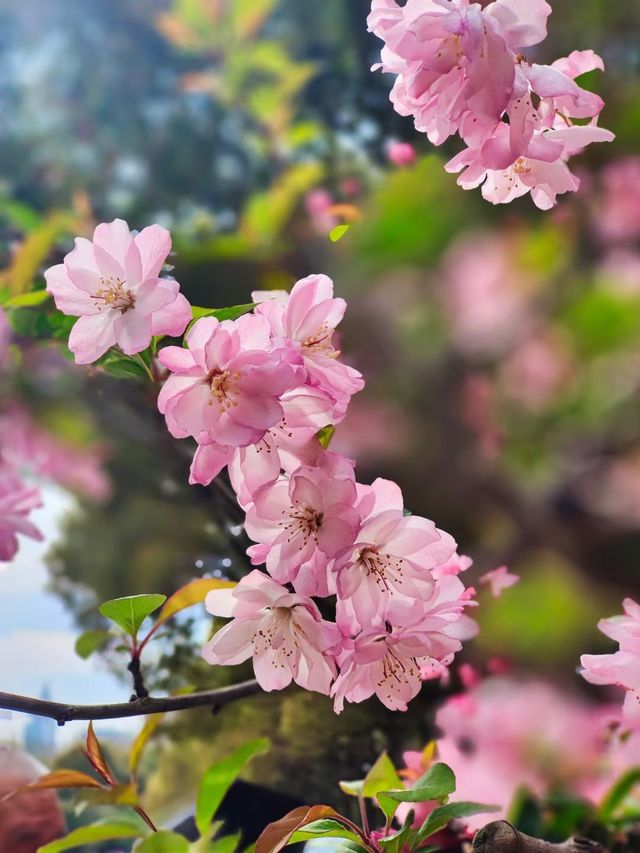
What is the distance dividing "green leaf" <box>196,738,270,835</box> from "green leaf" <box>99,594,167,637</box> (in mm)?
216

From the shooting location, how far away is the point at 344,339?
796mm

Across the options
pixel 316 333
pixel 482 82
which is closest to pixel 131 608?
pixel 316 333

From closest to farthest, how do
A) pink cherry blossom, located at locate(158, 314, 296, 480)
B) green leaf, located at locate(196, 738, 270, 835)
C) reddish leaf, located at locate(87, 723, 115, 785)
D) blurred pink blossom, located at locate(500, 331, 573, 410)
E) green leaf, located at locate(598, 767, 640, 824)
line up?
pink cherry blossom, located at locate(158, 314, 296, 480) < reddish leaf, located at locate(87, 723, 115, 785) < green leaf, located at locate(196, 738, 270, 835) < green leaf, located at locate(598, 767, 640, 824) < blurred pink blossom, located at locate(500, 331, 573, 410)

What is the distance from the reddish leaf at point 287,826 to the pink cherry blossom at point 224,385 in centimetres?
18

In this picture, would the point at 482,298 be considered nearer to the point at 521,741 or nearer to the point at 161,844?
the point at 521,741

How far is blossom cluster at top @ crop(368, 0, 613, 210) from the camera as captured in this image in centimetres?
30

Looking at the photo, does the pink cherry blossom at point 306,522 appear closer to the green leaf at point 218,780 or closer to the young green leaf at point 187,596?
the young green leaf at point 187,596

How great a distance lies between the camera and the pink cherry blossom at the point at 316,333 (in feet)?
1.00

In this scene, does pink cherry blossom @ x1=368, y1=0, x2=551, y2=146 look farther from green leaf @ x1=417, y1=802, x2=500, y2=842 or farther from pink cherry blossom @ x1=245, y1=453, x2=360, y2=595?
green leaf @ x1=417, y1=802, x2=500, y2=842

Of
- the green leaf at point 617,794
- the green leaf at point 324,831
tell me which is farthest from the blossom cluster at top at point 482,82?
the green leaf at point 617,794

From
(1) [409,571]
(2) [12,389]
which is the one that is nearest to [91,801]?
(1) [409,571]

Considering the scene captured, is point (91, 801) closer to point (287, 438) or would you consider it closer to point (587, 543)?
point (287, 438)

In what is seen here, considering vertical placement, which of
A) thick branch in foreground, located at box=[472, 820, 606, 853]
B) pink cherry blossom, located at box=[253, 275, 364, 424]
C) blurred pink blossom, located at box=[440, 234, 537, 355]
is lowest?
thick branch in foreground, located at box=[472, 820, 606, 853]

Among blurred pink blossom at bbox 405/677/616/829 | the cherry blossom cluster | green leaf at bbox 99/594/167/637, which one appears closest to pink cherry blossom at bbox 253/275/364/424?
the cherry blossom cluster
